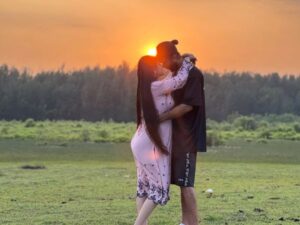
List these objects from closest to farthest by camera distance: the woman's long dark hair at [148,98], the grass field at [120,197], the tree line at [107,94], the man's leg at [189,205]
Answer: the woman's long dark hair at [148,98] → the man's leg at [189,205] → the grass field at [120,197] → the tree line at [107,94]

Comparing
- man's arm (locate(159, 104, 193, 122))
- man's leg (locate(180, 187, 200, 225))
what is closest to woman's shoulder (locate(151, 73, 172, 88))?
man's arm (locate(159, 104, 193, 122))

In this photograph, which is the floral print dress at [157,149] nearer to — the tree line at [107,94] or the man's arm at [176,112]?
the man's arm at [176,112]

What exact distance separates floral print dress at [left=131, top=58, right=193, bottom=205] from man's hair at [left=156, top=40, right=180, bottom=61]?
0.49 feet

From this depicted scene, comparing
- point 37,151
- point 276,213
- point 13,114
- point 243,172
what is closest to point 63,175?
point 243,172

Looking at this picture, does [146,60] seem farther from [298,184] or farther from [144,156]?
[298,184]

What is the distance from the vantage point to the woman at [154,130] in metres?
6.67

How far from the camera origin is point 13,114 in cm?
9306

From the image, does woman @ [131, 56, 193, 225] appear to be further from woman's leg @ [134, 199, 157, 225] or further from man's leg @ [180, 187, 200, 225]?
man's leg @ [180, 187, 200, 225]

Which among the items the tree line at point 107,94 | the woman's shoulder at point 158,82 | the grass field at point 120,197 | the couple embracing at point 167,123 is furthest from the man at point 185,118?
the tree line at point 107,94

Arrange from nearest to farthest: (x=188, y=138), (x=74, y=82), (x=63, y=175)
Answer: (x=188, y=138) → (x=63, y=175) → (x=74, y=82)

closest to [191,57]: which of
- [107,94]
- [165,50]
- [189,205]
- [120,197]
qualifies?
[165,50]

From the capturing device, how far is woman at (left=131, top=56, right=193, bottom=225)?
667cm

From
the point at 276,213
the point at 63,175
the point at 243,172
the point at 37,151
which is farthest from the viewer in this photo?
the point at 37,151

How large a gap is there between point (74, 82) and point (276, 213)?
10275cm
